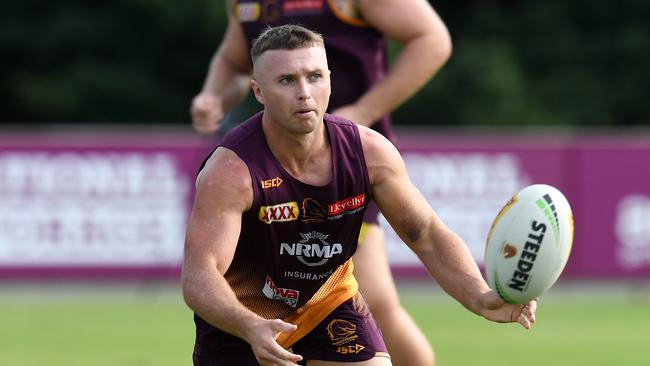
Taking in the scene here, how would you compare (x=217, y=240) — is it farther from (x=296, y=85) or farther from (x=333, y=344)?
(x=333, y=344)

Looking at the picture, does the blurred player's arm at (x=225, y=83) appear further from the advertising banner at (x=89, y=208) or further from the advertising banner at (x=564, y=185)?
the advertising banner at (x=564, y=185)

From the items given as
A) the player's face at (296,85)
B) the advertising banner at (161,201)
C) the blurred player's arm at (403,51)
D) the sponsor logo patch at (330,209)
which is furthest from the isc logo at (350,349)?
the advertising banner at (161,201)

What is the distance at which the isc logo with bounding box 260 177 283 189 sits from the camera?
17.2ft

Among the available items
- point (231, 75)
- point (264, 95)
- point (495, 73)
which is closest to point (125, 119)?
point (495, 73)

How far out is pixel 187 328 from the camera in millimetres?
12492

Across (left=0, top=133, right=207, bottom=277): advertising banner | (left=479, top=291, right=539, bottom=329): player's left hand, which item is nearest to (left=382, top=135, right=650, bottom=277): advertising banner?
(left=0, top=133, right=207, bottom=277): advertising banner

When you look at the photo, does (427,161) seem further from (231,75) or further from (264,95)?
(264,95)

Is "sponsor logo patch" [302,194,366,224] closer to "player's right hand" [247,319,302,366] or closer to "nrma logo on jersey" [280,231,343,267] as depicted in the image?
"nrma logo on jersey" [280,231,343,267]

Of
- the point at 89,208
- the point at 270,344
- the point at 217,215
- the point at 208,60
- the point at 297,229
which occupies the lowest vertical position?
the point at 208,60

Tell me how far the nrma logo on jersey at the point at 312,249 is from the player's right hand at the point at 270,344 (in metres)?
0.64

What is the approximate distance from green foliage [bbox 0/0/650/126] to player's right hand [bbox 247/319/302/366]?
25.0 metres

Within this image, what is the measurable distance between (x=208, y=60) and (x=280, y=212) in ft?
85.4

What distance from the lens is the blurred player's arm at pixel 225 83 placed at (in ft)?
22.9

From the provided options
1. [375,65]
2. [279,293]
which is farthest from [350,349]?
[375,65]
